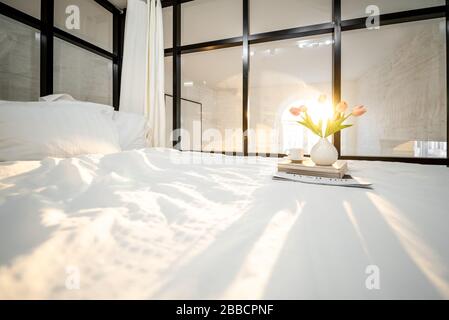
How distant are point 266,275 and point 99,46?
3.23 metres

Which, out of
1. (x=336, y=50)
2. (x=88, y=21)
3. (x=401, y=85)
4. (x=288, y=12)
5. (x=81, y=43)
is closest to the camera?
(x=336, y=50)

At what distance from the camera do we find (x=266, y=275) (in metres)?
0.32

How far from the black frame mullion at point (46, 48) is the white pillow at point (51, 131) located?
2.75 ft

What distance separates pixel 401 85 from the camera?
10.9 feet

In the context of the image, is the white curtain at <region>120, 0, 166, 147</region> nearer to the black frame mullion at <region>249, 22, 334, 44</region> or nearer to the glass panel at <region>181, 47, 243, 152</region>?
the black frame mullion at <region>249, 22, 334, 44</region>

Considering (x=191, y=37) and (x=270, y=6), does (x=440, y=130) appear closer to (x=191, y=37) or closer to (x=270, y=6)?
(x=270, y=6)

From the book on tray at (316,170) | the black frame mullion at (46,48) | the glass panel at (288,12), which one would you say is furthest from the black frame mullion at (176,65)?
the book on tray at (316,170)

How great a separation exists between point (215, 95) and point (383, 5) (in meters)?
4.48

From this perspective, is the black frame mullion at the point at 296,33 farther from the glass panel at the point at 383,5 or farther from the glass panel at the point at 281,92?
the glass panel at the point at 281,92

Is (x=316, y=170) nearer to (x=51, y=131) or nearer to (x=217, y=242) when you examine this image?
(x=217, y=242)

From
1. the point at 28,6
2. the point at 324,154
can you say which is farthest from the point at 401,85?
the point at 28,6

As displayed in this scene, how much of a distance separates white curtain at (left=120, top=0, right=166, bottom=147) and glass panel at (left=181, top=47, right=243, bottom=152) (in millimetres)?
1377

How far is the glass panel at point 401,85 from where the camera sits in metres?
2.52

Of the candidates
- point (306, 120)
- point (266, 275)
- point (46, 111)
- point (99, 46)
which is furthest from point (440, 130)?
point (99, 46)
